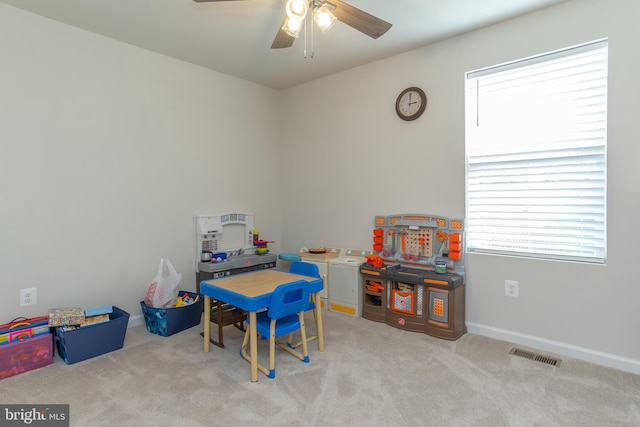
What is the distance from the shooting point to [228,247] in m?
4.20

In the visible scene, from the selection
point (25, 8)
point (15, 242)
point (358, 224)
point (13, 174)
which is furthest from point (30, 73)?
point (358, 224)

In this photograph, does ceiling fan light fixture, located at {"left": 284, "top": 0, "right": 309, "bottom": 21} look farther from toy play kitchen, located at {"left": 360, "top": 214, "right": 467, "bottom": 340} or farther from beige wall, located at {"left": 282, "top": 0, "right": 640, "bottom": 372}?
toy play kitchen, located at {"left": 360, "top": 214, "right": 467, "bottom": 340}

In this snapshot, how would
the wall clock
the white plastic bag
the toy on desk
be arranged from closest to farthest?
1. the white plastic bag
2. the wall clock
3. the toy on desk

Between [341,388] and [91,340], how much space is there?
1.95 m

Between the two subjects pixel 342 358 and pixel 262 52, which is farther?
pixel 262 52

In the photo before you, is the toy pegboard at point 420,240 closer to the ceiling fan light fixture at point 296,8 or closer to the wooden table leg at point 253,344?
the wooden table leg at point 253,344

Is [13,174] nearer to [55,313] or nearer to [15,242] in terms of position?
[15,242]

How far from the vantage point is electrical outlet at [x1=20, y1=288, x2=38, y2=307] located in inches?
111

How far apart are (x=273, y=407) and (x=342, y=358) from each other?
2.53 feet

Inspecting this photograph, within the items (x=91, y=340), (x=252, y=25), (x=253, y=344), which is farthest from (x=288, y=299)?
(x=252, y=25)

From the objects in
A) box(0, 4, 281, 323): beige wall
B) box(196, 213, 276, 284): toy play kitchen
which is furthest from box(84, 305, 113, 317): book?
box(196, 213, 276, 284): toy play kitchen

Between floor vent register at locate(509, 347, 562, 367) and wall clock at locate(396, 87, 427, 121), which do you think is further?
wall clock at locate(396, 87, 427, 121)

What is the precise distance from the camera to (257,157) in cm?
459

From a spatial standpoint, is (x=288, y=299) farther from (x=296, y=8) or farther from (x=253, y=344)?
(x=296, y=8)
